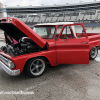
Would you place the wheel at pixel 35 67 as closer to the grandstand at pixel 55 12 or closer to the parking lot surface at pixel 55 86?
the parking lot surface at pixel 55 86

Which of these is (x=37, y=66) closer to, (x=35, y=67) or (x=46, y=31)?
(x=35, y=67)

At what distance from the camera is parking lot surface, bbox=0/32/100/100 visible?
8.63 ft

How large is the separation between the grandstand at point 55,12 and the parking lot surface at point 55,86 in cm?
6941

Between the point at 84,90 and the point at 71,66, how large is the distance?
1.81m

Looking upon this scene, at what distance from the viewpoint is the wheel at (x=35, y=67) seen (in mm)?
3339

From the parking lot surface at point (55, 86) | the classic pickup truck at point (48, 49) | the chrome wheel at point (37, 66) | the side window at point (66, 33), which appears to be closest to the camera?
the parking lot surface at point (55, 86)

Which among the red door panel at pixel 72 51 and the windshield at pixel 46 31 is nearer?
the red door panel at pixel 72 51

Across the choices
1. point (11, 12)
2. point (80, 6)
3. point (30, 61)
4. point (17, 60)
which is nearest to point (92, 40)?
point (30, 61)

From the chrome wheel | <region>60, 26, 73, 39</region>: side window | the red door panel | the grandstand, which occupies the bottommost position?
the chrome wheel

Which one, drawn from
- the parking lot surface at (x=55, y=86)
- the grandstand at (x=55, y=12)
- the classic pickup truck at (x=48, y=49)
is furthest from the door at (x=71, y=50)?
the grandstand at (x=55, y=12)

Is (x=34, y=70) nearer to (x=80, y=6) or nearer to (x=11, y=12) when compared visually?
(x=80, y=6)

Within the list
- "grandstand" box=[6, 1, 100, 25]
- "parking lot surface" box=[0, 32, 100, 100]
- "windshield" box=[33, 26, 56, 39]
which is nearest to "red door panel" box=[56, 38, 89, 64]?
"windshield" box=[33, 26, 56, 39]

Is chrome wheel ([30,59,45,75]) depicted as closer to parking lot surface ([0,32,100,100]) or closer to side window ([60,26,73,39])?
parking lot surface ([0,32,100,100])

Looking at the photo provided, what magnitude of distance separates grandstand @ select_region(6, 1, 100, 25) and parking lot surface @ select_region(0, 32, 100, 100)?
228ft
